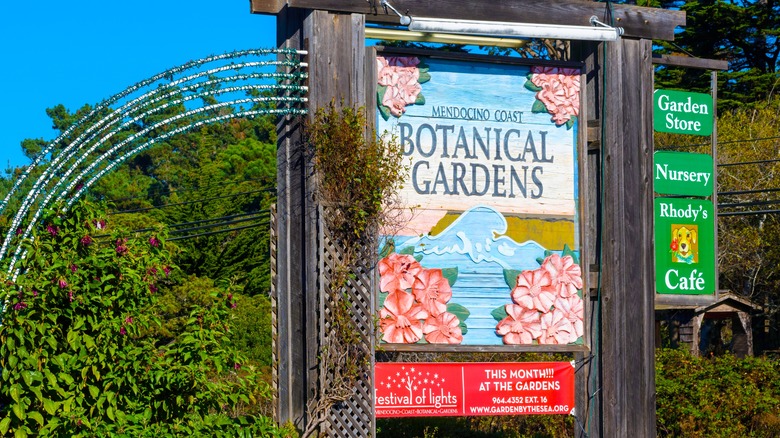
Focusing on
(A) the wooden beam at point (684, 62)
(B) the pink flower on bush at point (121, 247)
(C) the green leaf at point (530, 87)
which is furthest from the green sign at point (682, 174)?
(B) the pink flower on bush at point (121, 247)

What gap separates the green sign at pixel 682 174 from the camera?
464 inches

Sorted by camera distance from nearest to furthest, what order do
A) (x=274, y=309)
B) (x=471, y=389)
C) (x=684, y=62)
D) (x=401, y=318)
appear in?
(x=401, y=318) → (x=274, y=309) → (x=471, y=389) → (x=684, y=62)

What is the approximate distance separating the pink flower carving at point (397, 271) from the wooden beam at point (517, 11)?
2.35 m

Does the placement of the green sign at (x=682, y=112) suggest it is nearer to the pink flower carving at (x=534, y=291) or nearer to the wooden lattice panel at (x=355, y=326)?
the pink flower carving at (x=534, y=291)

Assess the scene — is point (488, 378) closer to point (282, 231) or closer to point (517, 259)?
point (517, 259)

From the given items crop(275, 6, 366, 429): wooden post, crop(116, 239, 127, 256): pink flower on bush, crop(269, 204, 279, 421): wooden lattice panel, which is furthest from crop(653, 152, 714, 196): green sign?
crop(116, 239, 127, 256): pink flower on bush

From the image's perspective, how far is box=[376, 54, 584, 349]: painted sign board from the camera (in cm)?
1080

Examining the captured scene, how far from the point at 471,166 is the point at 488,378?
213 centimetres

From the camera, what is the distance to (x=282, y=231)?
10688 millimetres

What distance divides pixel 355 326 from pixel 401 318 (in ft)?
1.91

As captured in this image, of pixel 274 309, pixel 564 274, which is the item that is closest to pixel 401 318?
pixel 274 309

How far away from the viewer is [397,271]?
10.8 m

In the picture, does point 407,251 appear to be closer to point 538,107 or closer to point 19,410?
point 538,107

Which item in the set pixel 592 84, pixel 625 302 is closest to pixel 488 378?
pixel 625 302
